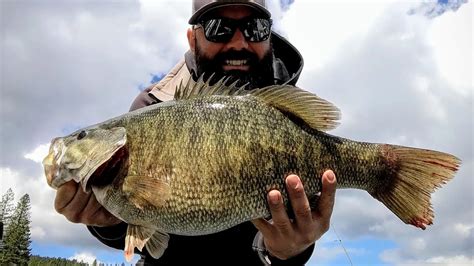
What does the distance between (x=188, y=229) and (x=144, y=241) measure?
36cm

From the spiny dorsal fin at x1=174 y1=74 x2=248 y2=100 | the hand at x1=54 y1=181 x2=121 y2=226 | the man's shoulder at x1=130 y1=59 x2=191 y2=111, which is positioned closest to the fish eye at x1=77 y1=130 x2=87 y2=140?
the hand at x1=54 y1=181 x2=121 y2=226

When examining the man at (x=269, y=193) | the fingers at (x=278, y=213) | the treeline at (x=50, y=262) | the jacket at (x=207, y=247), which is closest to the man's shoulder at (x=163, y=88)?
the man at (x=269, y=193)

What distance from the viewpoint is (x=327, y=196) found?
12.3 ft

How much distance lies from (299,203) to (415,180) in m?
0.88

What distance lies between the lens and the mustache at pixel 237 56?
17.7 feet

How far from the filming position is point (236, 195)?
3.47 m

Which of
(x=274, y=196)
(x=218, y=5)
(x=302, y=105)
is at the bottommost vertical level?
(x=274, y=196)

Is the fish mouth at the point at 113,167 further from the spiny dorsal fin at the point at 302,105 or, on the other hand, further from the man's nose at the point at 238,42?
the man's nose at the point at 238,42

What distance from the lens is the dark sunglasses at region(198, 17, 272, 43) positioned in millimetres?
5414

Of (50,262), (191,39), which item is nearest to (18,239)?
(50,262)

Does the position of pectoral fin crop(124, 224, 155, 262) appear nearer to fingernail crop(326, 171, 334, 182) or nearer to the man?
the man

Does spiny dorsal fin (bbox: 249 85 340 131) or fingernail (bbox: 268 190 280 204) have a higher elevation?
spiny dorsal fin (bbox: 249 85 340 131)

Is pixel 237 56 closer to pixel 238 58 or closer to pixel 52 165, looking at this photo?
pixel 238 58

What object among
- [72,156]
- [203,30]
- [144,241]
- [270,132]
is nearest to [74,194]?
[72,156]
